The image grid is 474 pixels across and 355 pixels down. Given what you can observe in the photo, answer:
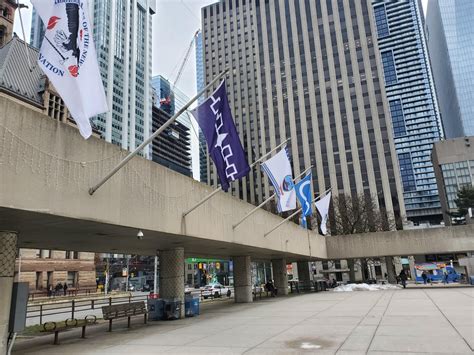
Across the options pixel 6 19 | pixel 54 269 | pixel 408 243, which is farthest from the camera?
pixel 6 19

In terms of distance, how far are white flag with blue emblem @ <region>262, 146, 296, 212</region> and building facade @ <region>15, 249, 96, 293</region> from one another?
4064cm

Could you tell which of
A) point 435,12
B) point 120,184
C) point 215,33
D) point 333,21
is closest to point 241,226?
point 120,184

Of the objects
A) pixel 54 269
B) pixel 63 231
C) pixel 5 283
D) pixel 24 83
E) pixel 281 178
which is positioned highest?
pixel 24 83

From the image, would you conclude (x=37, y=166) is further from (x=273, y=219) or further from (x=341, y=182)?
(x=341, y=182)

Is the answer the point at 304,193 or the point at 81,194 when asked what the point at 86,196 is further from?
the point at 304,193

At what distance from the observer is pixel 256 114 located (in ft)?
438

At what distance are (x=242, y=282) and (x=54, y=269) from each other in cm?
3804

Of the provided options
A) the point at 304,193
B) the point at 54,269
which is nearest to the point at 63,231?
the point at 304,193

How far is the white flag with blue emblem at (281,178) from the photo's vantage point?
18047 mm

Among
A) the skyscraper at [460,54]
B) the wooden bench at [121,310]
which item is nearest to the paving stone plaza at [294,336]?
the wooden bench at [121,310]

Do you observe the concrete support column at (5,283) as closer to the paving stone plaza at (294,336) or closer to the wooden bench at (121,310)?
the paving stone plaza at (294,336)

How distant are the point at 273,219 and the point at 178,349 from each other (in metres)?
15.1

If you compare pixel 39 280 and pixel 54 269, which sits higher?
pixel 54 269

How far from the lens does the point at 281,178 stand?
1833 centimetres
